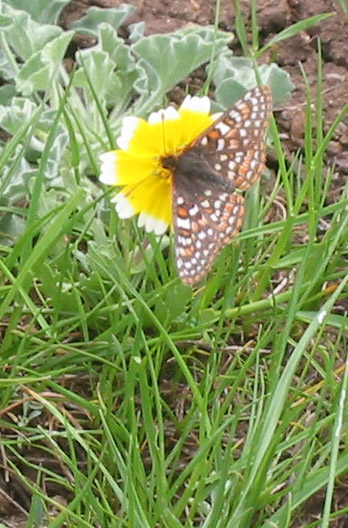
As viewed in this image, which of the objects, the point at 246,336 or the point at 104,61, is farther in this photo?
the point at 104,61

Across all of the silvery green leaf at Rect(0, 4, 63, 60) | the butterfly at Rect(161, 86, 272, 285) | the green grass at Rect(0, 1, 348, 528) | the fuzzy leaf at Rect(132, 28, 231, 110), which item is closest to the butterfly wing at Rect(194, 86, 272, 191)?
the butterfly at Rect(161, 86, 272, 285)

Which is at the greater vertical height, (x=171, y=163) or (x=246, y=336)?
(x=171, y=163)

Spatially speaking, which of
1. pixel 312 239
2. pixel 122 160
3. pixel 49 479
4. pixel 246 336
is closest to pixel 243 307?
pixel 246 336

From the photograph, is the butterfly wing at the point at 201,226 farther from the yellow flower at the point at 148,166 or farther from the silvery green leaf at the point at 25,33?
the silvery green leaf at the point at 25,33

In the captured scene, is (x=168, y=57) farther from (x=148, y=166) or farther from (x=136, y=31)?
(x=148, y=166)

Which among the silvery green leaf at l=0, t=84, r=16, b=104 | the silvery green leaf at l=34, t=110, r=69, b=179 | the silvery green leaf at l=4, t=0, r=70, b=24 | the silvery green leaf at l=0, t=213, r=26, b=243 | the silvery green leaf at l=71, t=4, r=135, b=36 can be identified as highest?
the silvery green leaf at l=4, t=0, r=70, b=24

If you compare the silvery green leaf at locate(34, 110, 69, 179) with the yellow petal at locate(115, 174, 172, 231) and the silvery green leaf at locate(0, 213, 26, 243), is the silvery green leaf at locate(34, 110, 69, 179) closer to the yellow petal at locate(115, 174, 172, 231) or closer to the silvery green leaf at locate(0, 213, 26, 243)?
the silvery green leaf at locate(0, 213, 26, 243)

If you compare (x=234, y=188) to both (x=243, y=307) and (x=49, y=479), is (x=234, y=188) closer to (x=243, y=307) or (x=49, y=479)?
(x=243, y=307)
